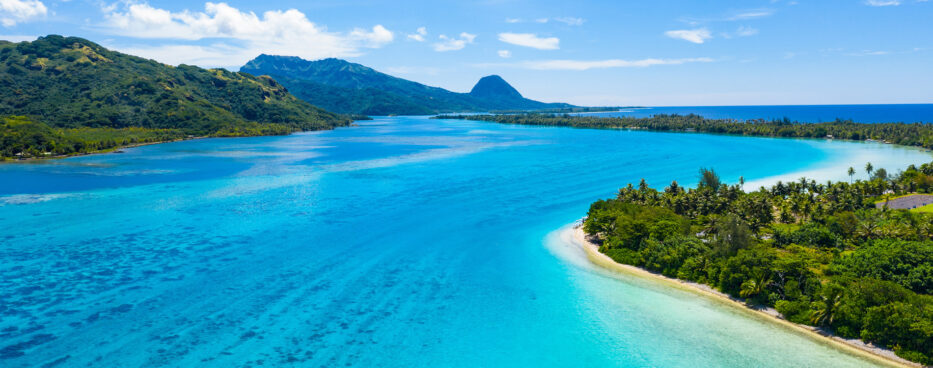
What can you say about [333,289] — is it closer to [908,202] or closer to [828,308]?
[828,308]

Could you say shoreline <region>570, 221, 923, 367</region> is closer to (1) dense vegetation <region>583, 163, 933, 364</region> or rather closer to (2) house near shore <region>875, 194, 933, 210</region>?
(1) dense vegetation <region>583, 163, 933, 364</region>

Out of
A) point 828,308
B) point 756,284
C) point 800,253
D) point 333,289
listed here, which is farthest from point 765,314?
point 333,289

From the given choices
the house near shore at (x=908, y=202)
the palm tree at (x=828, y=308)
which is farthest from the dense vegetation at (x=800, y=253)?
the house near shore at (x=908, y=202)

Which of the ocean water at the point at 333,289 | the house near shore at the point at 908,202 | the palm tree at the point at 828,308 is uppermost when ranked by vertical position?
the house near shore at the point at 908,202

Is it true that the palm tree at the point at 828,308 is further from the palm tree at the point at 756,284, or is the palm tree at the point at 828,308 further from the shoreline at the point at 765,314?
the palm tree at the point at 756,284

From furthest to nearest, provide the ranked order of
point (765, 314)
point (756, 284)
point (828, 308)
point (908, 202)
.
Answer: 1. point (908, 202)
2. point (756, 284)
3. point (765, 314)
4. point (828, 308)
